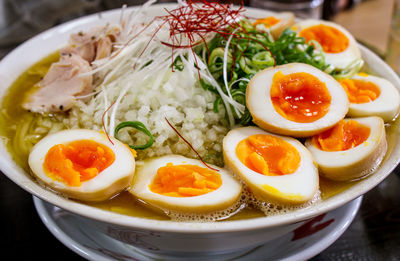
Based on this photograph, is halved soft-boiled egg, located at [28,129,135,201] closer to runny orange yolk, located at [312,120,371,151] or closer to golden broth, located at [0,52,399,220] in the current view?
golden broth, located at [0,52,399,220]

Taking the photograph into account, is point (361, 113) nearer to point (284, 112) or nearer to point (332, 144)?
point (332, 144)

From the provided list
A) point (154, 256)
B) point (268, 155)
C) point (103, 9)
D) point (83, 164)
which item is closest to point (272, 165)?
point (268, 155)

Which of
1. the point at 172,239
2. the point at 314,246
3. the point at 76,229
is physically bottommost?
the point at 314,246

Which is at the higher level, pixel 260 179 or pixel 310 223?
pixel 260 179

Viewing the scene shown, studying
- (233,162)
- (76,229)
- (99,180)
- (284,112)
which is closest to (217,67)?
(284,112)

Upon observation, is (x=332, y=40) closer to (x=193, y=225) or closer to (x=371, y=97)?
(x=371, y=97)

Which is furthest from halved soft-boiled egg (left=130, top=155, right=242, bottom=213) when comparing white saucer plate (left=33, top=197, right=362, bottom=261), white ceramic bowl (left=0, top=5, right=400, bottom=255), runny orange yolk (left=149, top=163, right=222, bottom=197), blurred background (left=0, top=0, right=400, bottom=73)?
blurred background (left=0, top=0, right=400, bottom=73)
